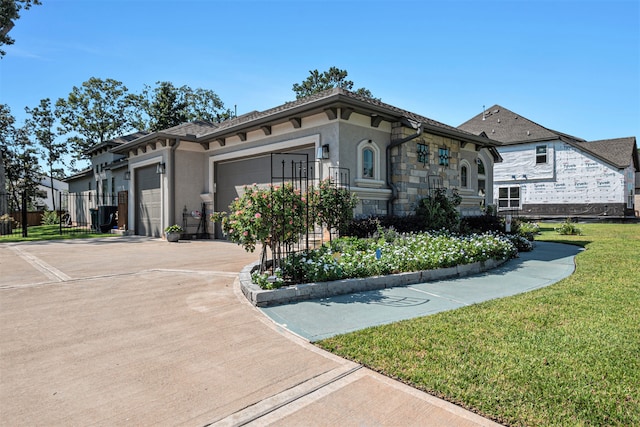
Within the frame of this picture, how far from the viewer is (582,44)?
869 cm

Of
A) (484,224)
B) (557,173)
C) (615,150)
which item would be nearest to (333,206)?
(484,224)

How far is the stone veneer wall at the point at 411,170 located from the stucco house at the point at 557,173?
11.7 m

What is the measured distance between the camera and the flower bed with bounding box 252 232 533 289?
505 cm

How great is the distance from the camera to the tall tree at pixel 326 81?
33250mm

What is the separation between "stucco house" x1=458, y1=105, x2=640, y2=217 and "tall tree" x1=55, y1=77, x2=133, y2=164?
3134 centimetres

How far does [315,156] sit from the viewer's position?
9.67 meters

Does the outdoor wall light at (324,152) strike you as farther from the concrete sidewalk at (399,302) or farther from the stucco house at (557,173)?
the stucco house at (557,173)

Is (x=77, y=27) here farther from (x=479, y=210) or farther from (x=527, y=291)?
(x=479, y=210)

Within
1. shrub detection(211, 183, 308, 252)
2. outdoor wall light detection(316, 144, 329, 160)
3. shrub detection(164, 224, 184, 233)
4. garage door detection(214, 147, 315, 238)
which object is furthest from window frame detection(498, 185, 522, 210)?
shrub detection(211, 183, 308, 252)

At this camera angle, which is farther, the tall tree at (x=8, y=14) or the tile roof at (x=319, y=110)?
the tall tree at (x=8, y=14)

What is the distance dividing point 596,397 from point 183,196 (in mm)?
13292

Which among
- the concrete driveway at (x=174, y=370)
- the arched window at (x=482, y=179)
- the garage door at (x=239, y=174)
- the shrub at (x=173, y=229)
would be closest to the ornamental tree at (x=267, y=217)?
the concrete driveway at (x=174, y=370)

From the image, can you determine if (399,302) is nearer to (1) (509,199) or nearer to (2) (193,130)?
(2) (193,130)

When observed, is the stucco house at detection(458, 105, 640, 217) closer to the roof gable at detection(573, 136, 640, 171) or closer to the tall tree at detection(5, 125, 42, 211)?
the roof gable at detection(573, 136, 640, 171)
